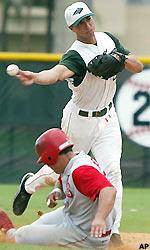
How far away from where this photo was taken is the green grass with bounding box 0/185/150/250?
9.39m

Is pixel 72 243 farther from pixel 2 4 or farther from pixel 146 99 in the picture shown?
pixel 2 4

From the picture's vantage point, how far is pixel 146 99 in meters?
12.5

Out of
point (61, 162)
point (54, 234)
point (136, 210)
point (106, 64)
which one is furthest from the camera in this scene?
point (136, 210)

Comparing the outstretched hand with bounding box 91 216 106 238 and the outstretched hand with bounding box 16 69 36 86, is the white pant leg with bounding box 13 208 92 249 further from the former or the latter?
the outstretched hand with bounding box 16 69 36 86

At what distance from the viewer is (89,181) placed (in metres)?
6.66

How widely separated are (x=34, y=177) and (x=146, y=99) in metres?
3.77

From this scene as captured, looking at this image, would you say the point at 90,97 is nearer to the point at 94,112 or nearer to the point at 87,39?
the point at 94,112

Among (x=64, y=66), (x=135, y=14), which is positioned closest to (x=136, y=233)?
(x=64, y=66)

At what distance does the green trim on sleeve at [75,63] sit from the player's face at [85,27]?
165 millimetres

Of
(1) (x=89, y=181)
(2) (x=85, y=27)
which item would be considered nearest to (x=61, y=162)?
(1) (x=89, y=181)

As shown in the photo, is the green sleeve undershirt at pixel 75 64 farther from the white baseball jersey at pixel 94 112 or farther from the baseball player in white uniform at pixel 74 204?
the baseball player in white uniform at pixel 74 204

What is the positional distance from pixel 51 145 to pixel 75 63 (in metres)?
1.59

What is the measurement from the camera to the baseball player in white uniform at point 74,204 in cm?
660

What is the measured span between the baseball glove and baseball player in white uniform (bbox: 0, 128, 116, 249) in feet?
4.41
